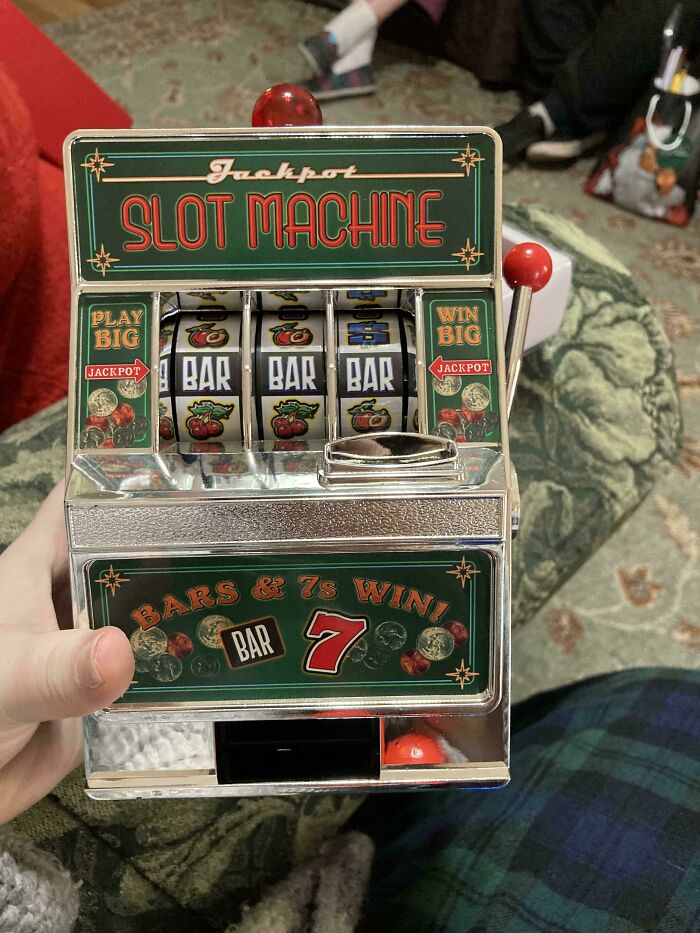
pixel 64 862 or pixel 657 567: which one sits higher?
pixel 64 862

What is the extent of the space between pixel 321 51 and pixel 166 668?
2.96 metres

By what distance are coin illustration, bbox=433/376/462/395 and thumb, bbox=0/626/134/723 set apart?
0.40 metres

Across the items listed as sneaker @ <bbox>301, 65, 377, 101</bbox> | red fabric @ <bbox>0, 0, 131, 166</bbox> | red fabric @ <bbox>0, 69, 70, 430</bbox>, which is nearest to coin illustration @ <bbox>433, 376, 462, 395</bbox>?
red fabric @ <bbox>0, 69, 70, 430</bbox>

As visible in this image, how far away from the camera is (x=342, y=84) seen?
10.4 ft

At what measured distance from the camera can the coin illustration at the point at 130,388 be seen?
0.82 m

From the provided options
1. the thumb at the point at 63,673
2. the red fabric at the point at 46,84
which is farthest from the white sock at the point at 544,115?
the thumb at the point at 63,673

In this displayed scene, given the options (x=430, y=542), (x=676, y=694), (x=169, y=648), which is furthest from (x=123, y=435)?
(x=676, y=694)

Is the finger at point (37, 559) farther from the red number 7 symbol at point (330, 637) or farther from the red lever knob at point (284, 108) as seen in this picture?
the red lever knob at point (284, 108)

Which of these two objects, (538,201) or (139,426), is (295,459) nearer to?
(139,426)

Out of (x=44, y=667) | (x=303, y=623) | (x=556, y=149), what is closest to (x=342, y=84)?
(x=556, y=149)

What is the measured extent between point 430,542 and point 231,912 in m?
0.57

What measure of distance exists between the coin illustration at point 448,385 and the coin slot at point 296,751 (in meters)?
0.35

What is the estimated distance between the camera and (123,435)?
813 millimetres

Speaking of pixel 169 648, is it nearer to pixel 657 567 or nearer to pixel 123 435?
pixel 123 435
